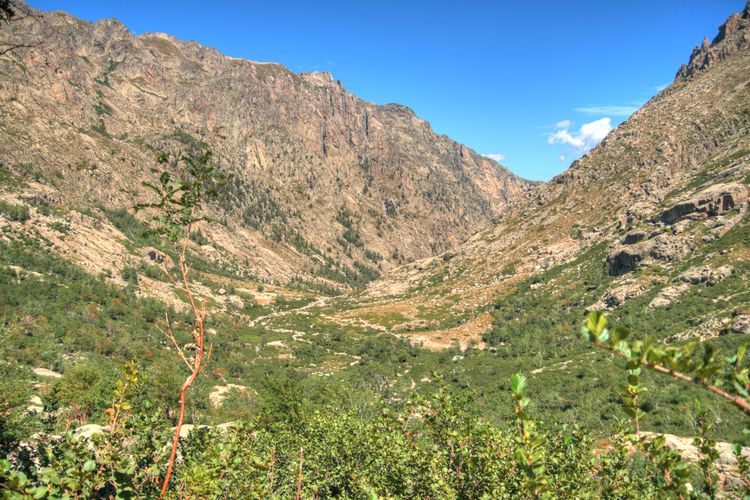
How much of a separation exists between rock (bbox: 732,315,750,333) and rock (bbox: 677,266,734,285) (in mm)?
14532

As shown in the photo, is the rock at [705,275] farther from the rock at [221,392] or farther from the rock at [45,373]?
the rock at [45,373]

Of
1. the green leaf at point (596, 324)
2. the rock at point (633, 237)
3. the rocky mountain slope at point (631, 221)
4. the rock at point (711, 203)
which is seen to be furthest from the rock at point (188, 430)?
the rock at point (711, 203)

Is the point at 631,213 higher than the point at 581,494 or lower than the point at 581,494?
higher

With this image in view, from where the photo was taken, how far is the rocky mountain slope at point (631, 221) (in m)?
76.9

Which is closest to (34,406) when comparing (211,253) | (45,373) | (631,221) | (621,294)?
(45,373)

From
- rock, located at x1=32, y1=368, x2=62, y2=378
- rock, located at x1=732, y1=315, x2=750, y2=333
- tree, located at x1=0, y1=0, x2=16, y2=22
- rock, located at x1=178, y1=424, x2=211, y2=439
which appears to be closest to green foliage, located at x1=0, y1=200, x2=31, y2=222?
rock, located at x1=32, y1=368, x2=62, y2=378

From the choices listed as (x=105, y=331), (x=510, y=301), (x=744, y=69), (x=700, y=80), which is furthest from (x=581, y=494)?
(x=700, y=80)

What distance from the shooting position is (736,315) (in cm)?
5378

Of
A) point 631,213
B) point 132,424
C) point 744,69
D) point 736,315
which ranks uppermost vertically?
point 744,69

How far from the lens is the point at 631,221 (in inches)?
3792

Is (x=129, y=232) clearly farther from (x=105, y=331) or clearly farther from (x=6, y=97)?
(x=105, y=331)

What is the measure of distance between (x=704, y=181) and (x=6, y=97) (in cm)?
21136

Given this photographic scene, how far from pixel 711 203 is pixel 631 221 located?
18150 mm

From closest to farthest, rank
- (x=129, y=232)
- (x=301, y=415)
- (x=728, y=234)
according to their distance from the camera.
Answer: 1. (x=301, y=415)
2. (x=728, y=234)
3. (x=129, y=232)
